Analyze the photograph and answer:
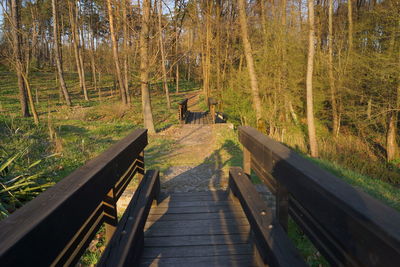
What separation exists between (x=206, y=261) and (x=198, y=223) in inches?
29.8

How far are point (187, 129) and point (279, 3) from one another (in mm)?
9795

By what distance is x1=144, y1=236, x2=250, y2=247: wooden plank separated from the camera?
2.75 metres

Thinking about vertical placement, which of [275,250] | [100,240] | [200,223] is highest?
[275,250]

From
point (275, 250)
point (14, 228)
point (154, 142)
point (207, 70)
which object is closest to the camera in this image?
point (14, 228)

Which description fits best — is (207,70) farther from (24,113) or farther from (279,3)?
(24,113)

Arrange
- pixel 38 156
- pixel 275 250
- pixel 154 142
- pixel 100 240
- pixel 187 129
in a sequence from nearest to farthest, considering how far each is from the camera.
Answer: pixel 275 250
pixel 100 240
pixel 38 156
pixel 154 142
pixel 187 129

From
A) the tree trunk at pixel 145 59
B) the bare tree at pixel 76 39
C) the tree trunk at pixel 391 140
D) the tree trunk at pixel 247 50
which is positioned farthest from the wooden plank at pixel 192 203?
the bare tree at pixel 76 39

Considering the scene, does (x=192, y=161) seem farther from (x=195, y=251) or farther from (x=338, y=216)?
(x=338, y=216)

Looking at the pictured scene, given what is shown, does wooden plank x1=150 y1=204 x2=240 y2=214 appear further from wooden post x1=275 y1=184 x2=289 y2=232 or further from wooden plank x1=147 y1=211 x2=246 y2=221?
wooden post x1=275 y1=184 x2=289 y2=232

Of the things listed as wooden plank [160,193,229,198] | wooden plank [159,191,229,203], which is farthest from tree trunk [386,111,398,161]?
wooden plank [159,191,229,203]

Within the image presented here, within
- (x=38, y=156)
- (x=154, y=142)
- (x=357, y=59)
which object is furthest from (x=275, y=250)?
(x=357, y=59)

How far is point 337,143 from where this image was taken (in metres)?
15.4

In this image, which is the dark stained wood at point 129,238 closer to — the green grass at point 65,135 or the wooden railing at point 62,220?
the wooden railing at point 62,220

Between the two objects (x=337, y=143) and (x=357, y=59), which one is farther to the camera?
(x=337, y=143)
